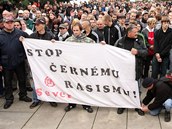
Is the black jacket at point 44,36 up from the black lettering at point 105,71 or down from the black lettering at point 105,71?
up

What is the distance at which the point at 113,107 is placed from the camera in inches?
270

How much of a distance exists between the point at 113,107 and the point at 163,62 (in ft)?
5.80

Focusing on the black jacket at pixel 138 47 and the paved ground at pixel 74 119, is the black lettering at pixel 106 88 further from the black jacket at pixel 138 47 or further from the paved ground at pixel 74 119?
the black jacket at pixel 138 47

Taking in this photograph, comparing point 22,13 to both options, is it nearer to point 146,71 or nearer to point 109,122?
point 146,71

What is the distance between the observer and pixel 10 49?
6906 millimetres

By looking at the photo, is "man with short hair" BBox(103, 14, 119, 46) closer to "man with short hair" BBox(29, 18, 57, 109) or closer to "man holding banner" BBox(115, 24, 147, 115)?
"man holding banner" BBox(115, 24, 147, 115)

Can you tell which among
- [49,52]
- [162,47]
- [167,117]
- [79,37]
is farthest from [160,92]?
[49,52]

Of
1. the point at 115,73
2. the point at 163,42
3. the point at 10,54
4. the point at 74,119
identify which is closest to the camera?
the point at 74,119

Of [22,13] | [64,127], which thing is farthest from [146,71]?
[22,13]

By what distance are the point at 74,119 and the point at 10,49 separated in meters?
2.11

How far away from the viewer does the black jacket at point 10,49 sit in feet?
22.6

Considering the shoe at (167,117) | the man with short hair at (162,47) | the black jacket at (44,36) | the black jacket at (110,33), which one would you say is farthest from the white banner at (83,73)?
the black jacket at (110,33)

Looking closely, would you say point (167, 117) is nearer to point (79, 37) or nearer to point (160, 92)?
point (160, 92)

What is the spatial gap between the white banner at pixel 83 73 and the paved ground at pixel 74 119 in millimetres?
227
